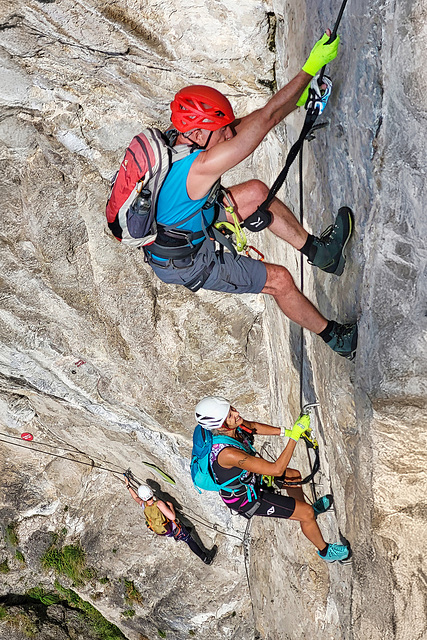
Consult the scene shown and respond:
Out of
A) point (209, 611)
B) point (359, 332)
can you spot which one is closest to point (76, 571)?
point (209, 611)

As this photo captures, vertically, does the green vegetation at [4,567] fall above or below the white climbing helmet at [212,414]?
below

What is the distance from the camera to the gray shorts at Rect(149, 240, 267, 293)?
173 inches

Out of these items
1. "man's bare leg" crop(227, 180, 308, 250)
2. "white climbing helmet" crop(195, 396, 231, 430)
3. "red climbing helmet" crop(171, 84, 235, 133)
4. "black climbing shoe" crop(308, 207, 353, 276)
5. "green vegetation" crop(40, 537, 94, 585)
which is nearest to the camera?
"red climbing helmet" crop(171, 84, 235, 133)

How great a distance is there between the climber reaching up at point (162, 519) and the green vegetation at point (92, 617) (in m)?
3.25

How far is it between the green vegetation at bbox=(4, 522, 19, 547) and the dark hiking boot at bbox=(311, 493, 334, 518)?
7.39 m

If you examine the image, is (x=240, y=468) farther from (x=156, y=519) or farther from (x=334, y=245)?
(x=156, y=519)

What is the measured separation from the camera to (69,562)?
1090 cm

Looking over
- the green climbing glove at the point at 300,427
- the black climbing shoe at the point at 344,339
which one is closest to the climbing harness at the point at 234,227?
the black climbing shoe at the point at 344,339

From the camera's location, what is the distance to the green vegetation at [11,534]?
11.0 meters

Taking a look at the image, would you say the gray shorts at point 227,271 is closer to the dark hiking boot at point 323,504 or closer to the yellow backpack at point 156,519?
the dark hiking boot at point 323,504

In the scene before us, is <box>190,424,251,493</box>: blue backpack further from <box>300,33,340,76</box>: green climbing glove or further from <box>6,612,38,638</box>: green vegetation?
<box>6,612,38,638</box>: green vegetation

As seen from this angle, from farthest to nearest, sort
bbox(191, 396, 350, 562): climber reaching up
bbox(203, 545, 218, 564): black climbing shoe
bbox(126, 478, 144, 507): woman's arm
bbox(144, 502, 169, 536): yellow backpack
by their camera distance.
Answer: bbox(203, 545, 218, 564): black climbing shoe → bbox(126, 478, 144, 507): woman's arm → bbox(144, 502, 169, 536): yellow backpack → bbox(191, 396, 350, 562): climber reaching up

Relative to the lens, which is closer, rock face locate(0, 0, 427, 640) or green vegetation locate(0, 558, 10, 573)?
rock face locate(0, 0, 427, 640)

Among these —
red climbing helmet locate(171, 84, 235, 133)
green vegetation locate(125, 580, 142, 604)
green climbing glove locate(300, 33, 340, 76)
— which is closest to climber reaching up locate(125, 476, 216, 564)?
green vegetation locate(125, 580, 142, 604)
